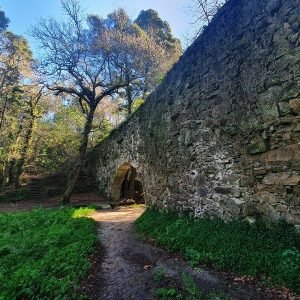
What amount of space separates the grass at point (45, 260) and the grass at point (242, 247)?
5.64ft

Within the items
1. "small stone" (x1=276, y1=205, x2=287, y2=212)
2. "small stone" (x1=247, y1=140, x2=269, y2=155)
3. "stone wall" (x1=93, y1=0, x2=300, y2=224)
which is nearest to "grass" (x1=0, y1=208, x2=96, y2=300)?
"stone wall" (x1=93, y1=0, x2=300, y2=224)

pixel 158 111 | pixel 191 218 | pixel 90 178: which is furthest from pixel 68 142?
pixel 191 218

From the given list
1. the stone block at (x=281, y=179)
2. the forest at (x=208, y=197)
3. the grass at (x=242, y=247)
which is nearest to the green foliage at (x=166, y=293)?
the forest at (x=208, y=197)

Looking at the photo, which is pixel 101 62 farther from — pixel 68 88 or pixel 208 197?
pixel 208 197

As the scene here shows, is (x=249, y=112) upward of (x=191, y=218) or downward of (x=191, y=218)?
upward

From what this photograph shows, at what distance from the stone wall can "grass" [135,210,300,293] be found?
282 millimetres

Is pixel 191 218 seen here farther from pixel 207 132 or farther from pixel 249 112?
pixel 249 112

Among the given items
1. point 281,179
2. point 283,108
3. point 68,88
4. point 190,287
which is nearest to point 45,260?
point 190,287

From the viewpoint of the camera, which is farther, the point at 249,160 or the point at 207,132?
the point at 207,132

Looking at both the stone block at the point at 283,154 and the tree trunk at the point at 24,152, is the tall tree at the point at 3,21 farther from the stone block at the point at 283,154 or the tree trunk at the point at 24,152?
the stone block at the point at 283,154

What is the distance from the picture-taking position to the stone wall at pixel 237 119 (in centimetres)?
404

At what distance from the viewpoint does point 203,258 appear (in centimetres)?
424

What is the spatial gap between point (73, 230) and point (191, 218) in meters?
2.87

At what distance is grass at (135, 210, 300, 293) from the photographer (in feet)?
11.2
